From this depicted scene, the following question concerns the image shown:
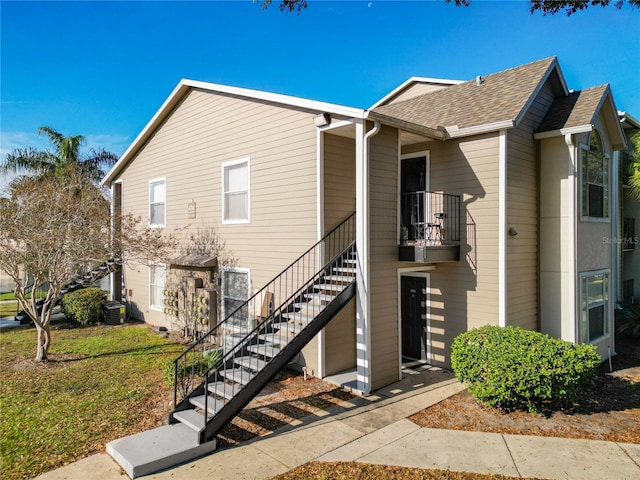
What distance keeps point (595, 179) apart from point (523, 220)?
8.63 feet

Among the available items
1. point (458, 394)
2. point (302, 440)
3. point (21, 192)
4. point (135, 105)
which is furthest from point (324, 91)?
point (302, 440)

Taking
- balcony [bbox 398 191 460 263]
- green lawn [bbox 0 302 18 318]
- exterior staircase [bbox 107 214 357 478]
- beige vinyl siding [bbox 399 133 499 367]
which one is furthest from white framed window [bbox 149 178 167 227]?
beige vinyl siding [bbox 399 133 499 367]

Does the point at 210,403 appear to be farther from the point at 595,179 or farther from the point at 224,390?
the point at 595,179

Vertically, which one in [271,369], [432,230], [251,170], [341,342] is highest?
[251,170]

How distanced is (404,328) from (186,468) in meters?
6.20

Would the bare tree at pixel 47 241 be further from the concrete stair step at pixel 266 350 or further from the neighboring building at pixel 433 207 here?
the concrete stair step at pixel 266 350

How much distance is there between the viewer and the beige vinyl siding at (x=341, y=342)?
27.1ft

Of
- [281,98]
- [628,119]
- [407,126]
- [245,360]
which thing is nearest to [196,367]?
[245,360]

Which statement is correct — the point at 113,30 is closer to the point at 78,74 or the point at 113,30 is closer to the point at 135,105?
the point at 78,74

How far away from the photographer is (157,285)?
44.9 ft

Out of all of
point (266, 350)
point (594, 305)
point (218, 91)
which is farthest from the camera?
point (218, 91)

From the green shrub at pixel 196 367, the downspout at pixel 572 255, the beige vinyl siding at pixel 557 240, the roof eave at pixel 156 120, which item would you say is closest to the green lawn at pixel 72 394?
the green shrub at pixel 196 367

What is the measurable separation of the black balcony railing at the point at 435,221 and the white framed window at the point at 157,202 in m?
8.04

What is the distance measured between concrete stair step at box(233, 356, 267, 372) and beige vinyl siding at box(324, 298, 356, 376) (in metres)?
1.89
